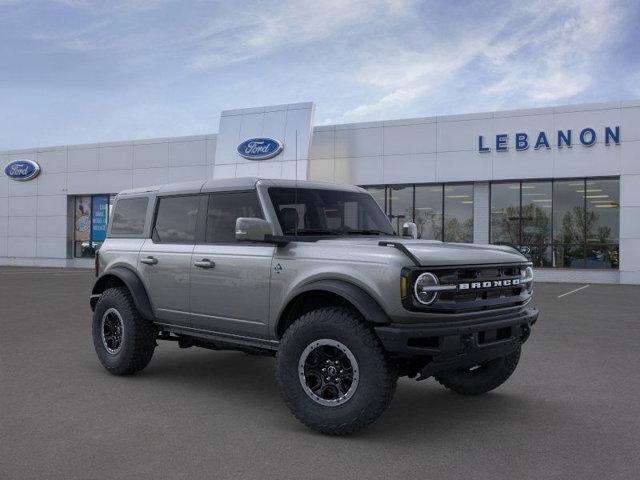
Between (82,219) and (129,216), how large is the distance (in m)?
28.3

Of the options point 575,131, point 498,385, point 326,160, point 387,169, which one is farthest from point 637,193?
point 498,385

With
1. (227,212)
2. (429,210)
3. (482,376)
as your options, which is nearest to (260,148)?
(429,210)

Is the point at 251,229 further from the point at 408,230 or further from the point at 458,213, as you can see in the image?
the point at 458,213

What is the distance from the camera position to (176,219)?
21.1ft

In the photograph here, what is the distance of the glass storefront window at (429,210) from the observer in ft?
84.7

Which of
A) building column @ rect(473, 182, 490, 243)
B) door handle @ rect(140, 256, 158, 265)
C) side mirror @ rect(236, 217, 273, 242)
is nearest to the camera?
side mirror @ rect(236, 217, 273, 242)

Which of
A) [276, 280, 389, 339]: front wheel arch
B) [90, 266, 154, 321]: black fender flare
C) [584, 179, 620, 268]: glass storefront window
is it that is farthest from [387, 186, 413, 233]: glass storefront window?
[276, 280, 389, 339]: front wheel arch

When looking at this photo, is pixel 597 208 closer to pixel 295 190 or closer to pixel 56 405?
pixel 295 190

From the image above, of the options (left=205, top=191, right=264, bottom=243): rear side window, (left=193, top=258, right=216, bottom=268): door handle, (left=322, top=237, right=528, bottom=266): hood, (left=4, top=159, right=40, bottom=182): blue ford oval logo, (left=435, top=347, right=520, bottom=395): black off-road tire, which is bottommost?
(left=435, top=347, right=520, bottom=395): black off-road tire

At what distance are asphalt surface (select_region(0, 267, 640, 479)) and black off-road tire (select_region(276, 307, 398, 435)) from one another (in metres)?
0.17

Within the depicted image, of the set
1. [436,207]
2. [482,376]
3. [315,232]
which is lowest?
[482,376]

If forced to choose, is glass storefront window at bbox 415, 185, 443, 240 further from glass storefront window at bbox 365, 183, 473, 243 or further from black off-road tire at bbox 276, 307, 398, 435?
black off-road tire at bbox 276, 307, 398, 435

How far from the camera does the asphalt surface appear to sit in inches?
157

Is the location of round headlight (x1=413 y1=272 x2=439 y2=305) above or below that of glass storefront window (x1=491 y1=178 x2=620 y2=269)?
below
